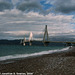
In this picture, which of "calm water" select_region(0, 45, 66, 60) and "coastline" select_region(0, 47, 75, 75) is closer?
"coastline" select_region(0, 47, 75, 75)

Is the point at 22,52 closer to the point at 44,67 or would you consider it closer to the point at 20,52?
the point at 20,52

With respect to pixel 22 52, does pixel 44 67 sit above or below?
above

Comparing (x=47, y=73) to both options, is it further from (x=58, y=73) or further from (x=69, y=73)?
(x=69, y=73)

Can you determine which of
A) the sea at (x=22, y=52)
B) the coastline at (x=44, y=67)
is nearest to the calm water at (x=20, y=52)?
the sea at (x=22, y=52)

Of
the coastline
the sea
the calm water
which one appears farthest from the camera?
the calm water

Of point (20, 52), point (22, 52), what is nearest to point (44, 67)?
point (22, 52)

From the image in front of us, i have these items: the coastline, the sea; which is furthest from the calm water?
the coastline

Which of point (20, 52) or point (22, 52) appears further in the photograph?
point (20, 52)

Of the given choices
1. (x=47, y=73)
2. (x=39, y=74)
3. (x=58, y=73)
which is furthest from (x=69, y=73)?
(x=39, y=74)

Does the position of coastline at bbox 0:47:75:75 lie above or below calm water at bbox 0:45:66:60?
above

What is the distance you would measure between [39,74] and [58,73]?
1.79 m

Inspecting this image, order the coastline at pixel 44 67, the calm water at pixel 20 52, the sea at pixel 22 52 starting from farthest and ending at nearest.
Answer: the calm water at pixel 20 52 < the sea at pixel 22 52 < the coastline at pixel 44 67

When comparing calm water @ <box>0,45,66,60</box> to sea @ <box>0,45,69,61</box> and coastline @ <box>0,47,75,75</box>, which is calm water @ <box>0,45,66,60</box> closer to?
sea @ <box>0,45,69,61</box>

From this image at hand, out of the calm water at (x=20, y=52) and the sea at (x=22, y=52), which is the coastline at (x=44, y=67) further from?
the calm water at (x=20, y=52)
